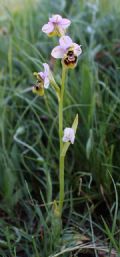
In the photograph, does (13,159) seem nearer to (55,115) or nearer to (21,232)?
(55,115)

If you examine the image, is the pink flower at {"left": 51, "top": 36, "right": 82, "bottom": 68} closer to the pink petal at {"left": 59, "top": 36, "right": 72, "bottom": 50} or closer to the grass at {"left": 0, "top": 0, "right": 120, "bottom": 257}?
the pink petal at {"left": 59, "top": 36, "right": 72, "bottom": 50}

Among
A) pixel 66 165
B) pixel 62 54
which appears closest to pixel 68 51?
pixel 62 54

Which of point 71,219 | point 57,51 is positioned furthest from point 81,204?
point 57,51

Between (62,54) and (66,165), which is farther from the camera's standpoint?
(66,165)

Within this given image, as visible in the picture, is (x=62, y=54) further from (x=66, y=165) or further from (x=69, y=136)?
(x=66, y=165)

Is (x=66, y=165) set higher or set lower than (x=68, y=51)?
lower

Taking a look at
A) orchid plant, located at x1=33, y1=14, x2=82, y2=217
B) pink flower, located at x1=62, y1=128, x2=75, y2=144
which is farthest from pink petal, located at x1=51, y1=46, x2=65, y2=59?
pink flower, located at x1=62, y1=128, x2=75, y2=144

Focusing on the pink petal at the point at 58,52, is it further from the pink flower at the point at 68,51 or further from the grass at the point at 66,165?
the grass at the point at 66,165
